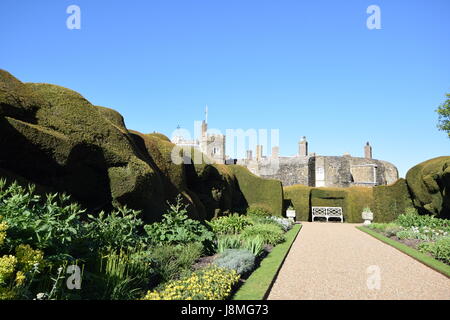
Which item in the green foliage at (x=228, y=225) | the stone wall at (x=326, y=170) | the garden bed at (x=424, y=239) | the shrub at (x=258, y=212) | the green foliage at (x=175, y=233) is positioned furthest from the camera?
the stone wall at (x=326, y=170)

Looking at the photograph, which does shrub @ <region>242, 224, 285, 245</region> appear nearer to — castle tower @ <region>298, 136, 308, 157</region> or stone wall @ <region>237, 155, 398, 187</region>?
stone wall @ <region>237, 155, 398, 187</region>

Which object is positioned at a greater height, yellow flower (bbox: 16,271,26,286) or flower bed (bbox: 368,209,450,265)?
yellow flower (bbox: 16,271,26,286)

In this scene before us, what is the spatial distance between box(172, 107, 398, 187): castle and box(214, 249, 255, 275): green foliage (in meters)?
27.9

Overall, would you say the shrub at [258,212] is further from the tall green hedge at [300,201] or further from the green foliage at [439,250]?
the green foliage at [439,250]

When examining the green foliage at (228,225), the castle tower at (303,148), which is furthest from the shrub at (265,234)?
the castle tower at (303,148)

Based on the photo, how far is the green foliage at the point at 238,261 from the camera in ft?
19.9

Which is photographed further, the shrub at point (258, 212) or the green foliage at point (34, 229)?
the shrub at point (258, 212)

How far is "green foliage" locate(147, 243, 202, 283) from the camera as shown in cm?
541

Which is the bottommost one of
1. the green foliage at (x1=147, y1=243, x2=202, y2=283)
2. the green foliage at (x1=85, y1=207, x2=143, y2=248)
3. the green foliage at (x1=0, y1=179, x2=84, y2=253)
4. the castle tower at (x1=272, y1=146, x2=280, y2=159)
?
the green foliage at (x1=147, y1=243, x2=202, y2=283)

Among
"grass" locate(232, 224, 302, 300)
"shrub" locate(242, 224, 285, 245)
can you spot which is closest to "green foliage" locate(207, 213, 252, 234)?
"shrub" locate(242, 224, 285, 245)

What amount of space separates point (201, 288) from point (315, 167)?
3428 centimetres

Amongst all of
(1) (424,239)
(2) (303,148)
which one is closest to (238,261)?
(1) (424,239)

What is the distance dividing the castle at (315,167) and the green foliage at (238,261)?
91.5 feet

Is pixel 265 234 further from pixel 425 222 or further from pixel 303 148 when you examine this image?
pixel 303 148
